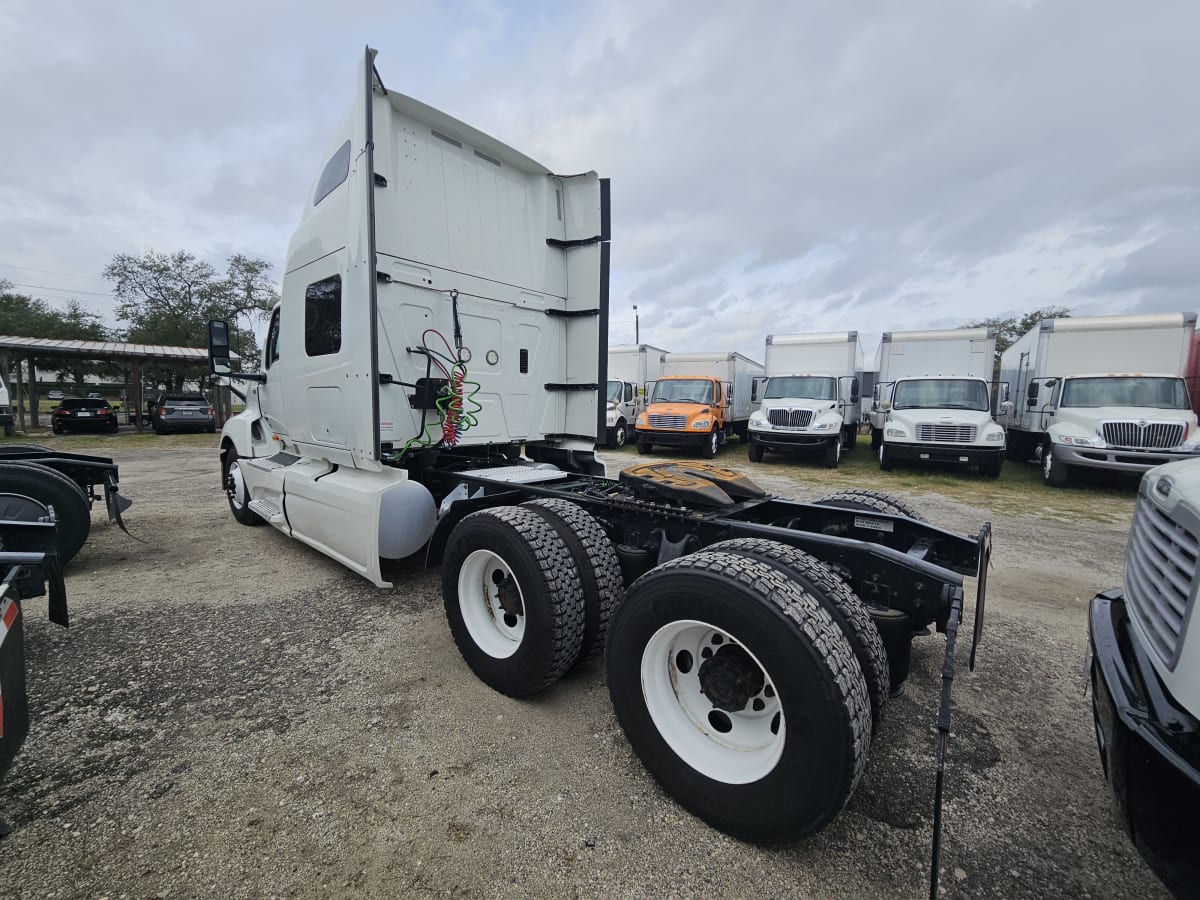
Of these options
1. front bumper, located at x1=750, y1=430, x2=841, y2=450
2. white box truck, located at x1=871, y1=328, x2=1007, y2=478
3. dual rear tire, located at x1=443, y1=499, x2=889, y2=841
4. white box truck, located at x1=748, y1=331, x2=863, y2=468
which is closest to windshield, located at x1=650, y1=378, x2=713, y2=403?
white box truck, located at x1=748, y1=331, x2=863, y2=468

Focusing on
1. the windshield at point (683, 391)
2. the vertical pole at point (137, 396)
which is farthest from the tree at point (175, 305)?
the windshield at point (683, 391)

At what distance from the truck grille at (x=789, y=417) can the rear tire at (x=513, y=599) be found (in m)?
10.6

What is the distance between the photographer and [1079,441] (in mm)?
9148

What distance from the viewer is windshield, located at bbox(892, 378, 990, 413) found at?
11.1 metres

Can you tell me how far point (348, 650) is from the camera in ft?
10.6

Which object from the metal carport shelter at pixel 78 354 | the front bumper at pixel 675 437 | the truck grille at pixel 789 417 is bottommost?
the front bumper at pixel 675 437

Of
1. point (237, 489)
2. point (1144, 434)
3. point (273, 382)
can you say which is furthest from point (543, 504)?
point (1144, 434)

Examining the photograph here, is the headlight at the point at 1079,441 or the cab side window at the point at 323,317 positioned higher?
the cab side window at the point at 323,317

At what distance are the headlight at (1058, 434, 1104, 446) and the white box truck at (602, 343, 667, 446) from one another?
372 inches

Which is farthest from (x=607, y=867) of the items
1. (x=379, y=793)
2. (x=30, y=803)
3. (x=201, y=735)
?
(x=30, y=803)

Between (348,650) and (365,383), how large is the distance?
1772 millimetres

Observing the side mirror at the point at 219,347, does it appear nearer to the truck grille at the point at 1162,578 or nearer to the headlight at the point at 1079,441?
the truck grille at the point at 1162,578

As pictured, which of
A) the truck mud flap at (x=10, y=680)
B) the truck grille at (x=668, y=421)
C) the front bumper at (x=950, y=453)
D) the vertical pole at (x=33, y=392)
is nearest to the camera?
the truck mud flap at (x=10, y=680)

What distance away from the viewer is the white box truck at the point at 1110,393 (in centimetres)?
869
